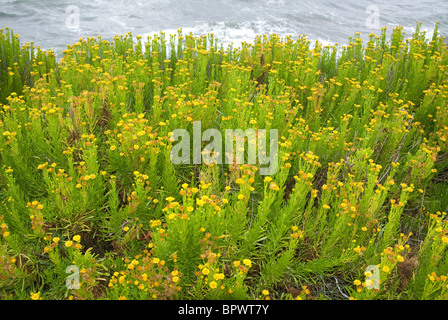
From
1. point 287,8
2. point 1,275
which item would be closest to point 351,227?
point 1,275

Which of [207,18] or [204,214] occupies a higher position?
[207,18]

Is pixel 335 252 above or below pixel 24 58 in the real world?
below

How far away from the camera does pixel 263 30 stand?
10.1 m

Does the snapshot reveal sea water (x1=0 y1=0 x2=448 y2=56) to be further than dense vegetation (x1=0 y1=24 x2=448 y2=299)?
Yes

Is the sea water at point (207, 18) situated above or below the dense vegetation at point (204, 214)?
above

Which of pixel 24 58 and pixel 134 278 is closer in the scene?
pixel 134 278

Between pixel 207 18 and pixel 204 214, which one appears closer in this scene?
pixel 204 214

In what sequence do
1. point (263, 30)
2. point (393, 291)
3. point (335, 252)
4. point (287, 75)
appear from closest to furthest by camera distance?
point (393, 291), point (335, 252), point (287, 75), point (263, 30)

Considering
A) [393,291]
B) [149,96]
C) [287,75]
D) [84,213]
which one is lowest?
[393,291]

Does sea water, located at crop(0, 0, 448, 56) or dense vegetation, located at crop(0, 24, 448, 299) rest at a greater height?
sea water, located at crop(0, 0, 448, 56)

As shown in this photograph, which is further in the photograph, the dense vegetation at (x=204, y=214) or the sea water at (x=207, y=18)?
the sea water at (x=207, y=18)
